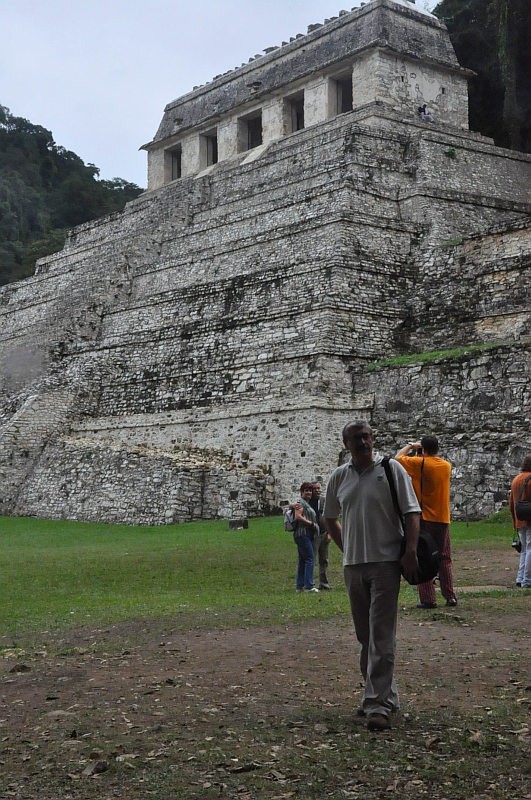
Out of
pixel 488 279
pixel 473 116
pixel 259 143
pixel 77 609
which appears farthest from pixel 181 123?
pixel 77 609

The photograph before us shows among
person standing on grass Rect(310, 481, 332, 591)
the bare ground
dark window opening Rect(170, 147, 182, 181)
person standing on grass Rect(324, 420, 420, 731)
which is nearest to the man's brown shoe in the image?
the bare ground

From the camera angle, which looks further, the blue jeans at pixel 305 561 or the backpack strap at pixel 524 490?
the blue jeans at pixel 305 561

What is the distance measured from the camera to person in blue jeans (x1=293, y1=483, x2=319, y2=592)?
12172 millimetres

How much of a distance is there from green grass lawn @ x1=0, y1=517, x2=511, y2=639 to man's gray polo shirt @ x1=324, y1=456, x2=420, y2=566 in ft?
11.4

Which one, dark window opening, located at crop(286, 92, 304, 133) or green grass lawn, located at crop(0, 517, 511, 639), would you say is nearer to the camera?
green grass lawn, located at crop(0, 517, 511, 639)

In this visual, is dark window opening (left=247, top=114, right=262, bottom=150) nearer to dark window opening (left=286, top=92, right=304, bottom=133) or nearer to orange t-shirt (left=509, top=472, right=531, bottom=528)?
dark window opening (left=286, top=92, right=304, bottom=133)

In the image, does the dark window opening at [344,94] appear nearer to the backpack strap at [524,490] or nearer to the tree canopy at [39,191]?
the backpack strap at [524,490]

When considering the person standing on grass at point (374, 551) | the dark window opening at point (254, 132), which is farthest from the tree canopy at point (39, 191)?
the person standing on grass at point (374, 551)

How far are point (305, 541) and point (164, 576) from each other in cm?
265

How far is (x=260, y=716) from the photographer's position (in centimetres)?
646

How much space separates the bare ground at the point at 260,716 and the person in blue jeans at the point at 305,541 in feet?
8.68

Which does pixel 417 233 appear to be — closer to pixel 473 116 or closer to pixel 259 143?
pixel 259 143

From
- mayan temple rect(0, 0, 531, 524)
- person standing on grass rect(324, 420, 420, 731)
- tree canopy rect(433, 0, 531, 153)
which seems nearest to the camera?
person standing on grass rect(324, 420, 420, 731)

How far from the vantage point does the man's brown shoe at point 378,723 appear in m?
6.14
